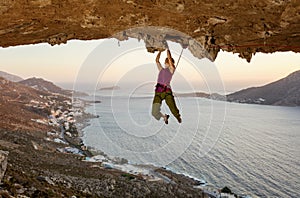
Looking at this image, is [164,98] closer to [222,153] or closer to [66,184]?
[66,184]

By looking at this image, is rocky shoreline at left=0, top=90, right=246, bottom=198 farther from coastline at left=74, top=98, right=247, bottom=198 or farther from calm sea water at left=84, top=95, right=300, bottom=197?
calm sea water at left=84, top=95, right=300, bottom=197

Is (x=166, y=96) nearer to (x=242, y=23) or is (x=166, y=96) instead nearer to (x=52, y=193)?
(x=242, y=23)

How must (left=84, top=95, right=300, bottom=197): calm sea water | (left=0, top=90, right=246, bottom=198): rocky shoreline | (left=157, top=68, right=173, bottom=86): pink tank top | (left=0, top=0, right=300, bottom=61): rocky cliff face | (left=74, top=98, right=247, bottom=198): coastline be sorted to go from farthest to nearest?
(left=84, top=95, right=300, bottom=197): calm sea water → (left=74, top=98, right=247, bottom=198): coastline → (left=0, top=90, right=246, bottom=198): rocky shoreline → (left=157, top=68, right=173, bottom=86): pink tank top → (left=0, top=0, right=300, bottom=61): rocky cliff face

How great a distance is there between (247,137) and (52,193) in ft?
178

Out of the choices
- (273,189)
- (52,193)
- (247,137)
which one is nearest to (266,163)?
(273,189)

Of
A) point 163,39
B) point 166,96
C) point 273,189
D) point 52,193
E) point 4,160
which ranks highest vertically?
point 163,39

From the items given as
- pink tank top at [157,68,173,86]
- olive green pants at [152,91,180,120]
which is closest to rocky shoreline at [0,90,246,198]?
olive green pants at [152,91,180,120]

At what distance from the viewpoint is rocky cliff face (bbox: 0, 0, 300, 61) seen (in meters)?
7.33

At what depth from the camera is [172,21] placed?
8.73 m

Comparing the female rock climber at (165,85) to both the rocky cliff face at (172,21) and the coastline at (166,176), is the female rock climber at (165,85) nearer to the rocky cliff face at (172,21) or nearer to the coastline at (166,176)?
the rocky cliff face at (172,21)

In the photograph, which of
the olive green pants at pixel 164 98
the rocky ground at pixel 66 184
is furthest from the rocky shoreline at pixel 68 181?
the olive green pants at pixel 164 98

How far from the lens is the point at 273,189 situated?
33312mm

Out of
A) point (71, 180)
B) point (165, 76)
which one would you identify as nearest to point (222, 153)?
point (71, 180)

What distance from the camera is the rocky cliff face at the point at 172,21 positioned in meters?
7.33
